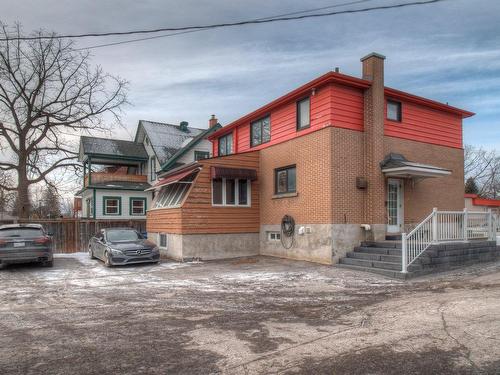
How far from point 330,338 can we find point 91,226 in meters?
19.6

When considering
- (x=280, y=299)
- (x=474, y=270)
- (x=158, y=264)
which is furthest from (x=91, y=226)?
(x=474, y=270)

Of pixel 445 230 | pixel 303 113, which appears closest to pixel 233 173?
pixel 303 113

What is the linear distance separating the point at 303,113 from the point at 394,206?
4.84 m

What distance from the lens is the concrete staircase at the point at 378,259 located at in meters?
12.0

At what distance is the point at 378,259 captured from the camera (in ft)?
42.7

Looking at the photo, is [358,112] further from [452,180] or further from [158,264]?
[158,264]

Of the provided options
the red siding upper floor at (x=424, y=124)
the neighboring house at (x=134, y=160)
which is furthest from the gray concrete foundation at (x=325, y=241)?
the neighboring house at (x=134, y=160)

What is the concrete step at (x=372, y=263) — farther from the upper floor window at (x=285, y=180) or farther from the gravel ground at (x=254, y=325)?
the upper floor window at (x=285, y=180)

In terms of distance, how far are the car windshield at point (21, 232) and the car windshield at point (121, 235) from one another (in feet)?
7.90

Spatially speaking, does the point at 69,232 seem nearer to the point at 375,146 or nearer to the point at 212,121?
the point at 212,121

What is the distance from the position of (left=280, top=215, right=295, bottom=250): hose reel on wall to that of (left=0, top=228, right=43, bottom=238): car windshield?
28.9 feet

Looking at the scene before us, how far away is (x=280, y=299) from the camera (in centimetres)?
885

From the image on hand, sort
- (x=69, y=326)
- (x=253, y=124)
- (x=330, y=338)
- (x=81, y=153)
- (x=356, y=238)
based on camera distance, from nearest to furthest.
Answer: (x=330, y=338) < (x=69, y=326) < (x=356, y=238) < (x=253, y=124) < (x=81, y=153)

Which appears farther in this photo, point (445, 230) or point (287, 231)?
point (287, 231)
